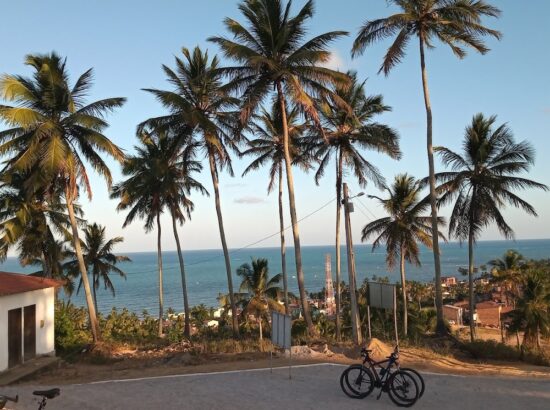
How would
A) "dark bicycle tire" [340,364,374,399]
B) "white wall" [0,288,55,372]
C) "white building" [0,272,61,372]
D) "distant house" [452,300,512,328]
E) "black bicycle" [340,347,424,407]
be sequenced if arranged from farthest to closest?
1. "distant house" [452,300,512,328]
2. "white building" [0,272,61,372]
3. "white wall" [0,288,55,372]
4. "dark bicycle tire" [340,364,374,399]
5. "black bicycle" [340,347,424,407]

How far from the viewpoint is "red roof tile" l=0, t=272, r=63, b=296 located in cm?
1527

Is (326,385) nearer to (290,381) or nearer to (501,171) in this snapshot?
(290,381)

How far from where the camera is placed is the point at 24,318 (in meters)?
16.4

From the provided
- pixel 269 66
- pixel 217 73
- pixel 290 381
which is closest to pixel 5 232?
pixel 217 73

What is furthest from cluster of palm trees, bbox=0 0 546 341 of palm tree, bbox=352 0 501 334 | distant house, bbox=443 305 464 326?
distant house, bbox=443 305 464 326

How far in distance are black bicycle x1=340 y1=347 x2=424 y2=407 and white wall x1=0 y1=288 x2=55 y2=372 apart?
430 inches

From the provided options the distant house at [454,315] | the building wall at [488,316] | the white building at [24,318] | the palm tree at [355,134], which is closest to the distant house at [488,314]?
the building wall at [488,316]

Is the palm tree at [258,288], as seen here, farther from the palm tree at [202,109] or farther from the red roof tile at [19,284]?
the red roof tile at [19,284]

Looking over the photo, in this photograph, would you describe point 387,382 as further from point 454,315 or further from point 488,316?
point 488,316

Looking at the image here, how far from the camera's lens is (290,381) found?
1115 cm

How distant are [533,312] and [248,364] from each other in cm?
2148

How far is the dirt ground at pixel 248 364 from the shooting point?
522 inches

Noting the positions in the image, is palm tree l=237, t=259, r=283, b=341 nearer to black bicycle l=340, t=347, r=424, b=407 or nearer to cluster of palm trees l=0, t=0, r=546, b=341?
cluster of palm trees l=0, t=0, r=546, b=341

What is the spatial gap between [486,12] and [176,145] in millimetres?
15170
